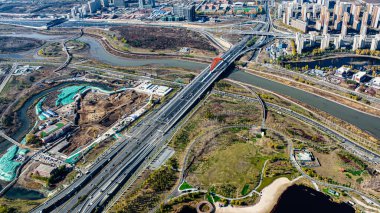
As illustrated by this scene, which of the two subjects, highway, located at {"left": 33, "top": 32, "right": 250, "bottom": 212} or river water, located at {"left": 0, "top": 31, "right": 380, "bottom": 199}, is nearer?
highway, located at {"left": 33, "top": 32, "right": 250, "bottom": 212}

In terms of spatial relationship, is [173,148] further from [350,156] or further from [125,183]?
[350,156]

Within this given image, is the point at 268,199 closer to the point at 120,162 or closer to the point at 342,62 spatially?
the point at 120,162

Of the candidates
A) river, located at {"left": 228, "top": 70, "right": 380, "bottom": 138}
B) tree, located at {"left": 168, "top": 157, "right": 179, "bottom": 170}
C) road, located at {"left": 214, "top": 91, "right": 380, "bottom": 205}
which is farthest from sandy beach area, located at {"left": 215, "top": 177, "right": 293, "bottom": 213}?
river, located at {"left": 228, "top": 70, "right": 380, "bottom": 138}

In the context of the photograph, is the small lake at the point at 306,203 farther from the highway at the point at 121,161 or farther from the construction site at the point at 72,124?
the construction site at the point at 72,124

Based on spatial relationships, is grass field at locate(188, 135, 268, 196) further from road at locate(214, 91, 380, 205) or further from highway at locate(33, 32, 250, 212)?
highway at locate(33, 32, 250, 212)

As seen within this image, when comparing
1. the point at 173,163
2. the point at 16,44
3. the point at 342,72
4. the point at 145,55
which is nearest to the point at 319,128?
the point at 342,72

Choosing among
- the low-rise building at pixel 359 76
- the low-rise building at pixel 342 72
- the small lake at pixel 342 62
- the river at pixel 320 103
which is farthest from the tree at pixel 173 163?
the small lake at pixel 342 62
